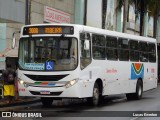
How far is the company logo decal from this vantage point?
76.5 feet

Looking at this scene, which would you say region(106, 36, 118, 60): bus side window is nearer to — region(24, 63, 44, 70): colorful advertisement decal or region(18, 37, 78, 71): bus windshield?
region(18, 37, 78, 71): bus windshield

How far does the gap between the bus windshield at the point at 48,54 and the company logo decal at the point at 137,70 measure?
6157mm

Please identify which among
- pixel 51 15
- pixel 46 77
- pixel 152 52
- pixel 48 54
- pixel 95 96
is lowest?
pixel 95 96

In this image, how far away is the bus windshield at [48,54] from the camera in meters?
17.7

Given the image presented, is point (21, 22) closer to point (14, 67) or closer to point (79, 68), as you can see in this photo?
point (14, 67)

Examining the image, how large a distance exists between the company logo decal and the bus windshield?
20.2ft

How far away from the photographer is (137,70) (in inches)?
940

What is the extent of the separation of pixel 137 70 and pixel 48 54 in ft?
23.6

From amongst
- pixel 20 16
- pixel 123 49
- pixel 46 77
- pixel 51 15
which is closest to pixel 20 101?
pixel 46 77

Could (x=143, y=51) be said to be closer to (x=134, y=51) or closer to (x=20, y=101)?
(x=134, y=51)

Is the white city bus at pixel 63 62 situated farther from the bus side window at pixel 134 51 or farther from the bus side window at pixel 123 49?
the bus side window at pixel 134 51

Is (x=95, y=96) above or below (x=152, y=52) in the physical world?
below

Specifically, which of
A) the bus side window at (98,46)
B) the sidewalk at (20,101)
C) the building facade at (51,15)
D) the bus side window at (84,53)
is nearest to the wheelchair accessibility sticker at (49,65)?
the bus side window at (84,53)

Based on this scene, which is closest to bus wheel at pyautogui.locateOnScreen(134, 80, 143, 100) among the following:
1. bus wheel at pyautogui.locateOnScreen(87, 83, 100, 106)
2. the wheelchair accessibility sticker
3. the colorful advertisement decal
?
bus wheel at pyautogui.locateOnScreen(87, 83, 100, 106)
